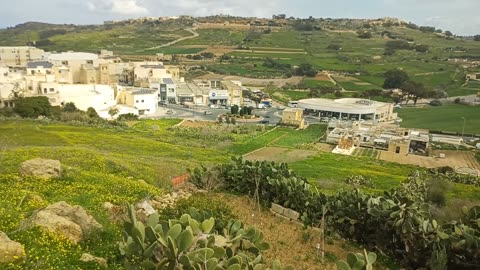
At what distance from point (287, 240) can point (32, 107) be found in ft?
140

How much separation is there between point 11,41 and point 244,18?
103 meters

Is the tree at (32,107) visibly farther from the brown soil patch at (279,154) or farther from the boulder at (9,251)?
the boulder at (9,251)

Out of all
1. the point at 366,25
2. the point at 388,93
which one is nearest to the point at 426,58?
the point at 388,93

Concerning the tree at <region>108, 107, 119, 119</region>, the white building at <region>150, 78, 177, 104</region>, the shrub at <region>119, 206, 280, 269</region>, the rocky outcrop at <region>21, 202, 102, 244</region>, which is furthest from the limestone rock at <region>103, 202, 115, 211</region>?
the white building at <region>150, 78, 177, 104</region>

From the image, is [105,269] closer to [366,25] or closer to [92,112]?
[92,112]

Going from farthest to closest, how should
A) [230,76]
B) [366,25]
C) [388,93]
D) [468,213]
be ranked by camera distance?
[366,25], [230,76], [388,93], [468,213]

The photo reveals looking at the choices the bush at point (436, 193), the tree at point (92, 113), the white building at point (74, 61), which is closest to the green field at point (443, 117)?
the bush at point (436, 193)

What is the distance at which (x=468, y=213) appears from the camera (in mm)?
12203

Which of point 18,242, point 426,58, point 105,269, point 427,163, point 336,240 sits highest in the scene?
point 426,58

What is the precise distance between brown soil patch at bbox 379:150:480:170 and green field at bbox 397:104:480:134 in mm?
15677

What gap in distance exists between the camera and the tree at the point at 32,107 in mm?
45500

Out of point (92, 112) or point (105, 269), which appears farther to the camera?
point (92, 112)

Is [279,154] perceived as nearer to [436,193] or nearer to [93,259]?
[436,193]

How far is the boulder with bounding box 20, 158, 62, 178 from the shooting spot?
13.4 meters
